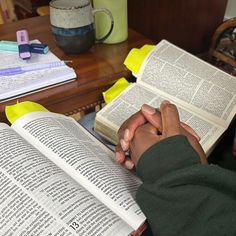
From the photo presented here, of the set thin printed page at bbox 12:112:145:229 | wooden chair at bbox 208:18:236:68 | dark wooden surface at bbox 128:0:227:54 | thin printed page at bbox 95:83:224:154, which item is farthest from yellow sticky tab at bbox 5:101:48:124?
wooden chair at bbox 208:18:236:68

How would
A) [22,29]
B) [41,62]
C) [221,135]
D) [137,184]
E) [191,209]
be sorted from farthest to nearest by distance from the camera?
[22,29] < [41,62] < [221,135] < [137,184] < [191,209]

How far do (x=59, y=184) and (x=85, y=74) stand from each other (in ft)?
1.06

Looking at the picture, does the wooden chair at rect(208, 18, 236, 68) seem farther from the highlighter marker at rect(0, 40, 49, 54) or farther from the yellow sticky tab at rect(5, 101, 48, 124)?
the yellow sticky tab at rect(5, 101, 48, 124)

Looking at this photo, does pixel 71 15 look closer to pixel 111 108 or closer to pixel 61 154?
pixel 111 108

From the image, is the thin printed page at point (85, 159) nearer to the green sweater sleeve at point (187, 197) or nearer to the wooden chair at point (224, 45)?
the green sweater sleeve at point (187, 197)

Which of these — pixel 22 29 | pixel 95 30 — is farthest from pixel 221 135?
pixel 22 29

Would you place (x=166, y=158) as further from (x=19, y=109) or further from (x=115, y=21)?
(x=115, y=21)

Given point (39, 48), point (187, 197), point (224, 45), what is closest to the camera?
point (187, 197)

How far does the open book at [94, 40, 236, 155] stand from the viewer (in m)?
0.67

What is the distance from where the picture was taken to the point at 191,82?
2.35 feet

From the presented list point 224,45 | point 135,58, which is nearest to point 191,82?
point 135,58

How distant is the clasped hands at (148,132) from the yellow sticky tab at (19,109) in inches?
6.5

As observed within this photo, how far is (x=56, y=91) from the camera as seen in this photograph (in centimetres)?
70

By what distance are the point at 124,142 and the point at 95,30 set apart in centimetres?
38
